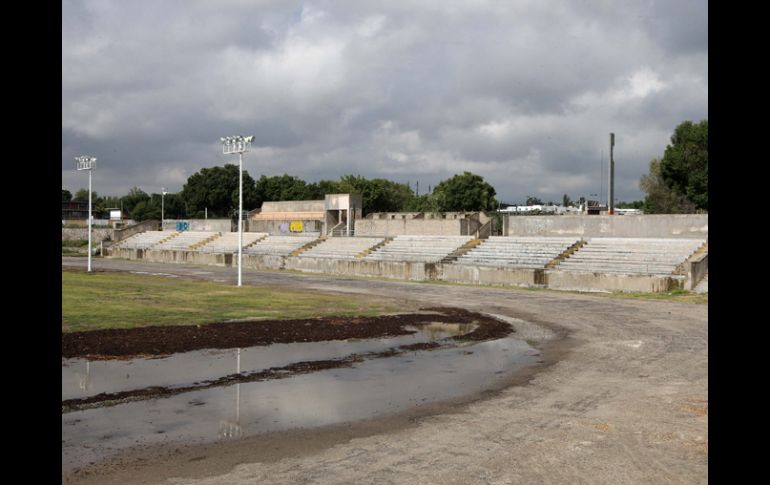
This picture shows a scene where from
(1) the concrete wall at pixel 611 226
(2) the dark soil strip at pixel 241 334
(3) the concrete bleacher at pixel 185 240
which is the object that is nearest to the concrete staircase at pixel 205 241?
(3) the concrete bleacher at pixel 185 240

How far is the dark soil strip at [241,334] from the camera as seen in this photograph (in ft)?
51.2

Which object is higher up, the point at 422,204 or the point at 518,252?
the point at 422,204

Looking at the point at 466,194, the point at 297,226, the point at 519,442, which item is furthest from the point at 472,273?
the point at 466,194

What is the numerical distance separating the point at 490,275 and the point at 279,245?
2743 centimetres

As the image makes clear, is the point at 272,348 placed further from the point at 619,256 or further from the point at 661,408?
the point at 619,256

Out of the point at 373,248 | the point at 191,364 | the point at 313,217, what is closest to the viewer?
the point at 191,364

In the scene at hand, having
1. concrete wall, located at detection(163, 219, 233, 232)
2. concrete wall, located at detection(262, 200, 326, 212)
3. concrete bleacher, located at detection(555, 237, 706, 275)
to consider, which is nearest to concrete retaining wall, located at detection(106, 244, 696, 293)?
concrete bleacher, located at detection(555, 237, 706, 275)

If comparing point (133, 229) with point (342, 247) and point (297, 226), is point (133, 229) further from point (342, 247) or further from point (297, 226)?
point (342, 247)

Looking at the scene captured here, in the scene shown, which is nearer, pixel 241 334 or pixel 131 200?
pixel 241 334

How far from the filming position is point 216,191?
386ft

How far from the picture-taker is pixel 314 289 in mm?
35312

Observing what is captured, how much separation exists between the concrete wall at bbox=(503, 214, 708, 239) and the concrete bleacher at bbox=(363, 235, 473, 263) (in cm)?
425

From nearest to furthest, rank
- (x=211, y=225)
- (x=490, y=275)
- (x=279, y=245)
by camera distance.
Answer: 1. (x=490, y=275)
2. (x=279, y=245)
3. (x=211, y=225)

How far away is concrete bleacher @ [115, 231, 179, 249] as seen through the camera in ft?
246
